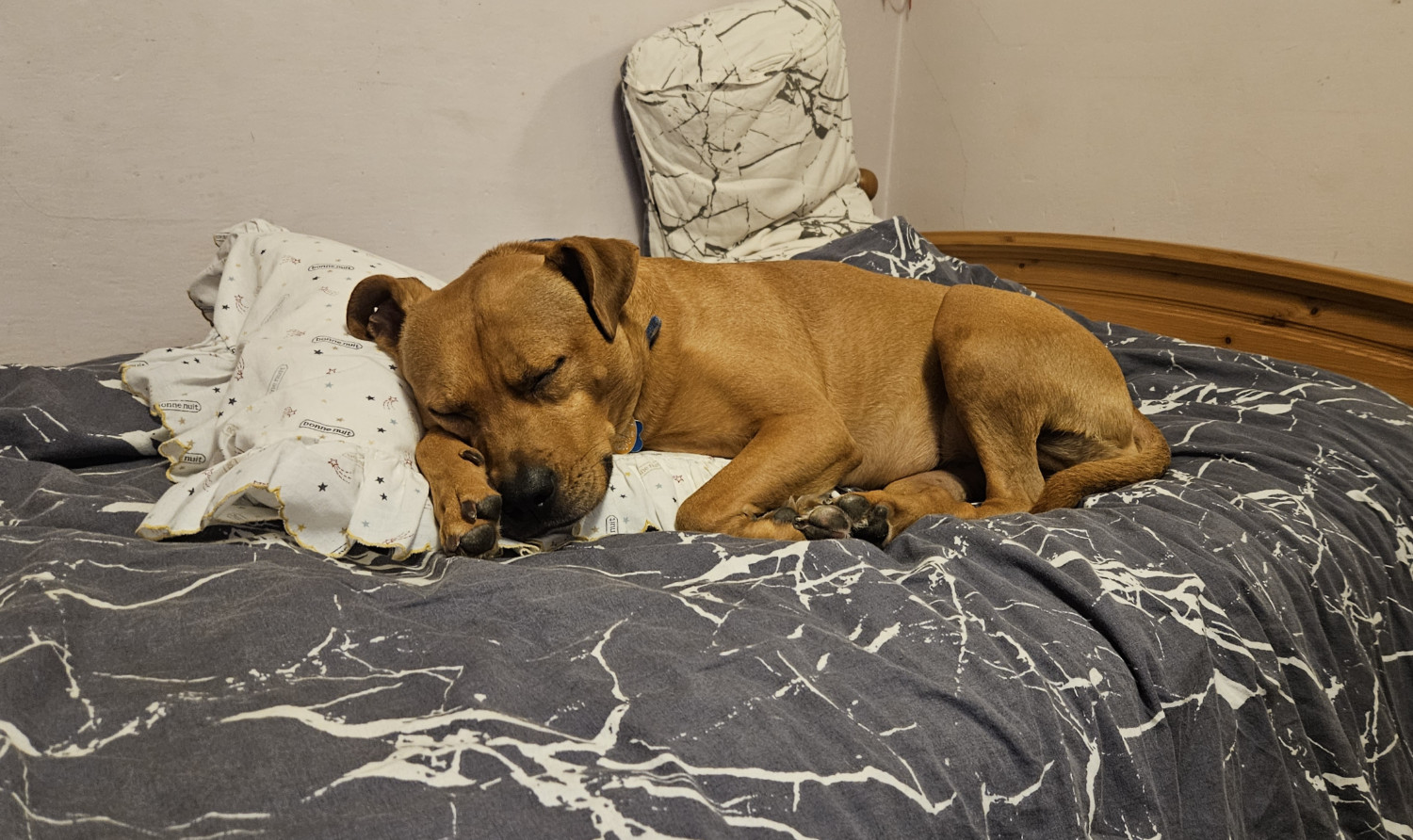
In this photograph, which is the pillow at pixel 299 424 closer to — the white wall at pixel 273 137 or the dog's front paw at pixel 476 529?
the dog's front paw at pixel 476 529

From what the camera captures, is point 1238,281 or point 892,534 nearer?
point 892,534

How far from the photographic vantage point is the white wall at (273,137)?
2906mm

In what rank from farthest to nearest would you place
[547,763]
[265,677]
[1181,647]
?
1. [1181,647]
2. [265,677]
3. [547,763]

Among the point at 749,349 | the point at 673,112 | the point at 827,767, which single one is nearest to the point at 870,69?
the point at 673,112

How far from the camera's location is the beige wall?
117 inches

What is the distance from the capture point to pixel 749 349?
280 cm

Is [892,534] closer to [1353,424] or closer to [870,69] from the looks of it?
[1353,424]

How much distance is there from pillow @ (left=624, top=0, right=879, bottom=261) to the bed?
1.69 metres

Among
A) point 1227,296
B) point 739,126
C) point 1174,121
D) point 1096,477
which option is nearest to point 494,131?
point 739,126

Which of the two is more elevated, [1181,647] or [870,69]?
[870,69]

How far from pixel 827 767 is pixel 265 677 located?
915 millimetres

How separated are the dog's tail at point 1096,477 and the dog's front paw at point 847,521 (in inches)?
20.0

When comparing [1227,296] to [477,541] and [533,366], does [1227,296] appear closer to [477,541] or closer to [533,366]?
[533,366]

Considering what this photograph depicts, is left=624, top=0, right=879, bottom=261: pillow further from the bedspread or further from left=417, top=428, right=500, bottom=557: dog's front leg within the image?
the bedspread
